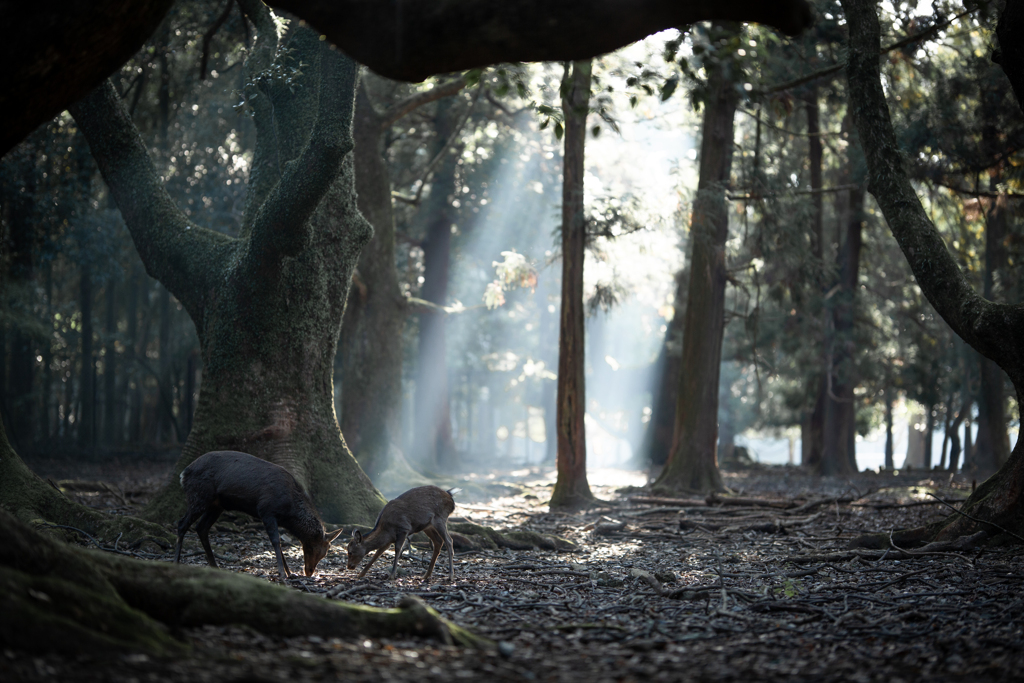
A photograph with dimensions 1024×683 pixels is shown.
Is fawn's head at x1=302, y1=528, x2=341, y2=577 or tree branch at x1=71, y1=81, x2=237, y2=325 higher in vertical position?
tree branch at x1=71, y1=81, x2=237, y2=325

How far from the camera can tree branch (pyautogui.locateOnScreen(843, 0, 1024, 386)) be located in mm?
7625

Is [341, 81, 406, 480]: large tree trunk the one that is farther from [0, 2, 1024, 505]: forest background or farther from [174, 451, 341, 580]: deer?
[174, 451, 341, 580]: deer

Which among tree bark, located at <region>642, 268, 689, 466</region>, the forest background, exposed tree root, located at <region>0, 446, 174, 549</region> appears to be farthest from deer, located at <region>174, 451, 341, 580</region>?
tree bark, located at <region>642, 268, 689, 466</region>

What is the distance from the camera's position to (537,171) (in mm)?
26250

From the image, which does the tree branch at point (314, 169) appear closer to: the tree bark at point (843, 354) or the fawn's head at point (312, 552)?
the fawn's head at point (312, 552)

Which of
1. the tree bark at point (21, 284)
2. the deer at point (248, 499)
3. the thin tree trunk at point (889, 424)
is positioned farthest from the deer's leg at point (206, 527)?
the thin tree trunk at point (889, 424)

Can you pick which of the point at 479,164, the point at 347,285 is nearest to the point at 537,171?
the point at 479,164

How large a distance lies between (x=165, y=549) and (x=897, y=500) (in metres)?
10.6

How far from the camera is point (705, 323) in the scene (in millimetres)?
15344

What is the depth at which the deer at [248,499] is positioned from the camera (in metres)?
6.70

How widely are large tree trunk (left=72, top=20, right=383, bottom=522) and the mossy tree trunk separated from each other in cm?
584

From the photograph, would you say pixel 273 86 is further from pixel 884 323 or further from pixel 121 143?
pixel 884 323

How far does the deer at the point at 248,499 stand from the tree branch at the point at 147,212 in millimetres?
3725

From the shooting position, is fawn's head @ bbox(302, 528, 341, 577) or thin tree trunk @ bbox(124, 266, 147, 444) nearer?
fawn's head @ bbox(302, 528, 341, 577)
